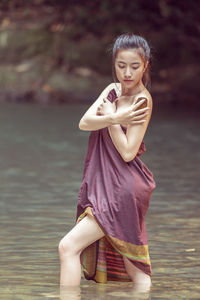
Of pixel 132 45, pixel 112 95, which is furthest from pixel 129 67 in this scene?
pixel 112 95

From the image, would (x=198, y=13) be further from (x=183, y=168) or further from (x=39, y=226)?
(x=39, y=226)

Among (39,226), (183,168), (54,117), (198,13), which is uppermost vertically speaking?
(198,13)

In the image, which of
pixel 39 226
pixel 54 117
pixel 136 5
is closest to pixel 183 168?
pixel 39 226

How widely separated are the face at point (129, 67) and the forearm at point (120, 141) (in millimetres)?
294

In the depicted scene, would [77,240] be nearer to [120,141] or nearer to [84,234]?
[84,234]

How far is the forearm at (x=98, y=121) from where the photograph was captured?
4.80 metres

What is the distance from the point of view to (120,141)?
4.81m

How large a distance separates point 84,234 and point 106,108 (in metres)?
0.78

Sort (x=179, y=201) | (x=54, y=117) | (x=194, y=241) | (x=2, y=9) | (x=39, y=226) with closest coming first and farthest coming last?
(x=194, y=241)
(x=39, y=226)
(x=179, y=201)
(x=54, y=117)
(x=2, y=9)

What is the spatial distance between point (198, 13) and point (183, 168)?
11525 millimetres

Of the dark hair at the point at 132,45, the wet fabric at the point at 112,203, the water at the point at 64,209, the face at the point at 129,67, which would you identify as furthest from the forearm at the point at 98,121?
the water at the point at 64,209

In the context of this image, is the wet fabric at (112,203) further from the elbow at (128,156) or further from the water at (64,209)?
the water at (64,209)

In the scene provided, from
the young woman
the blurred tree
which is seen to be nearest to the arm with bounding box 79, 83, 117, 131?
the young woman

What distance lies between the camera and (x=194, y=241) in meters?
7.13
